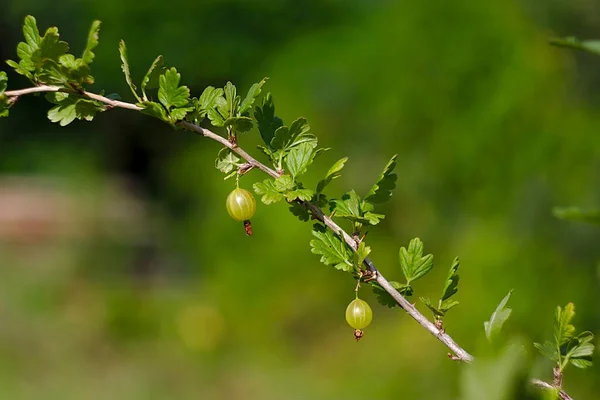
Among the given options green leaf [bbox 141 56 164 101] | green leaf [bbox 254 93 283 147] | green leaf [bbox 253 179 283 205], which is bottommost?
green leaf [bbox 253 179 283 205]

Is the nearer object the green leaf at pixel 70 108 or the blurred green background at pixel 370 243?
the green leaf at pixel 70 108

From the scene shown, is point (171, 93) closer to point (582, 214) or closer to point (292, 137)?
point (292, 137)

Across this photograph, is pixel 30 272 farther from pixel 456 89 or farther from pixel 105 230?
pixel 456 89

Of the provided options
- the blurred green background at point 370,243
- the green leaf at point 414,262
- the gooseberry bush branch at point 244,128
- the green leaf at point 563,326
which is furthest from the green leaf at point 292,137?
the blurred green background at point 370,243

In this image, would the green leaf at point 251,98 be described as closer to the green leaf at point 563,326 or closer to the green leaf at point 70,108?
the green leaf at point 70,108

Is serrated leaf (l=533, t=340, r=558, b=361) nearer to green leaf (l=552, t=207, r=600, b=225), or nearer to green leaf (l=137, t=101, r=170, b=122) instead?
green leaf (l=552, t=207, r=600, b=225)

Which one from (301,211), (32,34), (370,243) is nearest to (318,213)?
(301,211)

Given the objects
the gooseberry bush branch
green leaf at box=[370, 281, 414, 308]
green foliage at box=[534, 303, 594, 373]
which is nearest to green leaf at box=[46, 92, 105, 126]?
the gooseberry bush branch

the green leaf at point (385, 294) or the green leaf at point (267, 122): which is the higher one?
the green leaf at point (267, 122)
